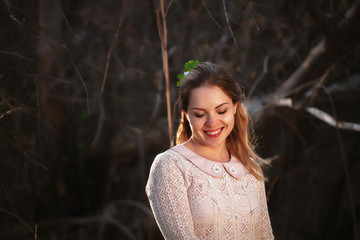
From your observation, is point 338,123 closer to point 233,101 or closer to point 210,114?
point 233,101

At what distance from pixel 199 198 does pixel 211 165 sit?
6.0 inches

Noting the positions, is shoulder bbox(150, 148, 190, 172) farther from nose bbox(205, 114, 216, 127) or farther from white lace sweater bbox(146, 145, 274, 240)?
nose bbox(205, 114, 216, 127)

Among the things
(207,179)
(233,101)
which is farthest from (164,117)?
(207,179)

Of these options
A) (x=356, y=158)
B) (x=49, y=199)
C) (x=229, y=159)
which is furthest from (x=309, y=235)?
(x=229, y=159)

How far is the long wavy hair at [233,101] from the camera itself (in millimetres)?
1598

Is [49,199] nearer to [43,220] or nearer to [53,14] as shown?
[43,220]

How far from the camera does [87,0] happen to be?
5129 mm

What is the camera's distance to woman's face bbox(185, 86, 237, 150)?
156 centimetres

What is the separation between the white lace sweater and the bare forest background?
1744 millimetres

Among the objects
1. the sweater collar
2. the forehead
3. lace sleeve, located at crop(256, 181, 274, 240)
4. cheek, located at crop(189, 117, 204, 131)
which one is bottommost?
lace sleeve, located at crop(256, 181, 274, 240)

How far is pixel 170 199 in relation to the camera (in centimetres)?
147

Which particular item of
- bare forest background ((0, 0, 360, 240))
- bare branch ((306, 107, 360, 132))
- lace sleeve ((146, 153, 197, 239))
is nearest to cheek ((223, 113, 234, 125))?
lace sleeve ((146, 153, 197, 239))

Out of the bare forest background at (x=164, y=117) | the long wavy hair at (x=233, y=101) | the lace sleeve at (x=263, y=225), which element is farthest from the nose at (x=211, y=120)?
the bare forest background at (x=164, y=117)

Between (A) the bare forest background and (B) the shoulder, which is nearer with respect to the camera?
(B) the shoulder
